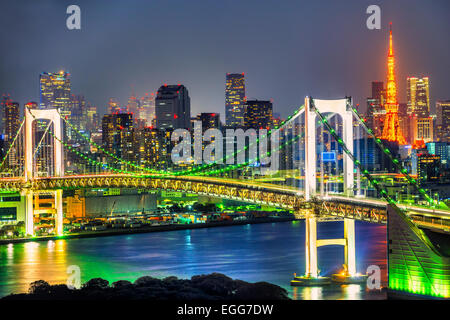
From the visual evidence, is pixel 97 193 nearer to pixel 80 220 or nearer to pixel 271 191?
pixel 80 220

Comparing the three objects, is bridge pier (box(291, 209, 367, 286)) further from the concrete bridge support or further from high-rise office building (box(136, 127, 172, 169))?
high-rise office building (box(136, 127, 172, 169))

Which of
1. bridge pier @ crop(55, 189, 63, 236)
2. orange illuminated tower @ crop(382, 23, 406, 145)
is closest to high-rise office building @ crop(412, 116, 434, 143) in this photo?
orange illuminated tower @ crop(382, 23, 406, 145)

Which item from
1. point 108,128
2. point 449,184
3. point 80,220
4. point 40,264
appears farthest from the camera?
point 108,128

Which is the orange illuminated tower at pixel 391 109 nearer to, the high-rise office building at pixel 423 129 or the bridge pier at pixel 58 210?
the high-rise office building at pixel 423 129

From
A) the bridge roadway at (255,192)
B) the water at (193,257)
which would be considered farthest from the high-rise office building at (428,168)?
the bridge roadway at (255,192)

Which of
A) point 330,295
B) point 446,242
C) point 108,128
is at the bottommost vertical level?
point 330,295

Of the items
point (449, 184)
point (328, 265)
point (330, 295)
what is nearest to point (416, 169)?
point (449, 184)
